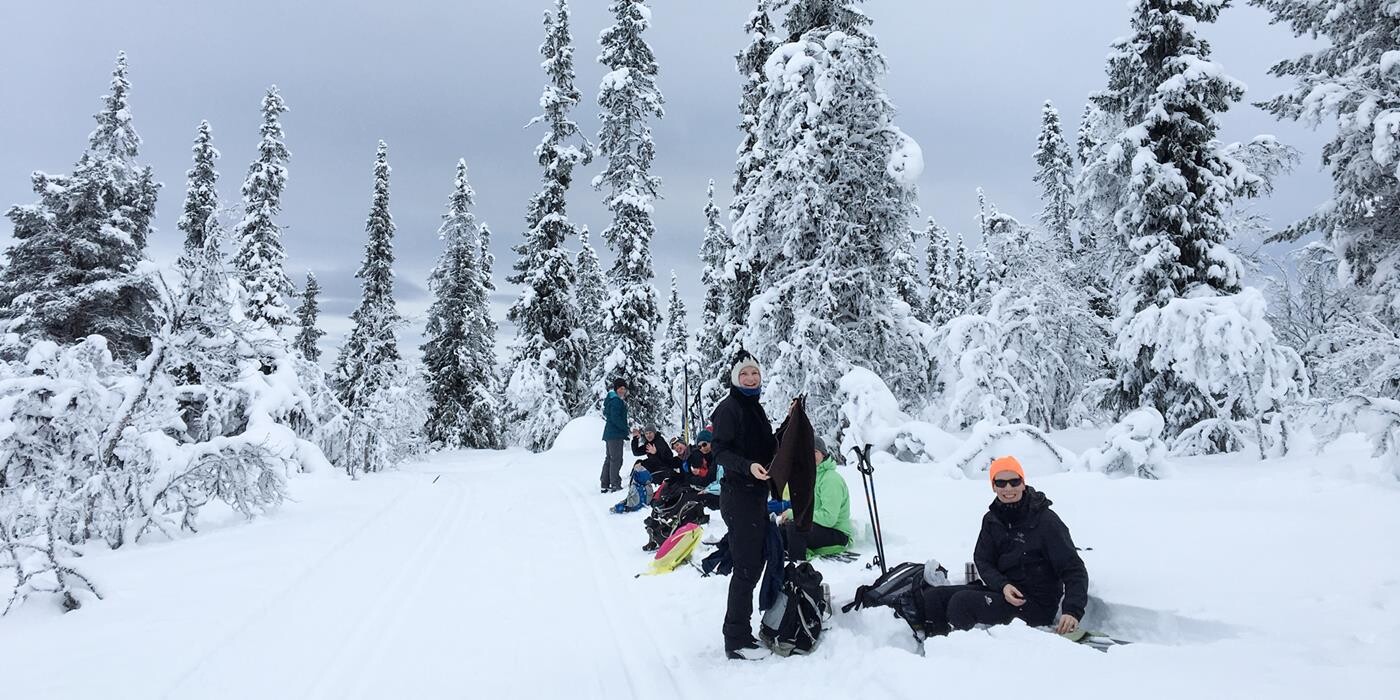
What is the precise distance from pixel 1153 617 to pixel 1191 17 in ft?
43.9

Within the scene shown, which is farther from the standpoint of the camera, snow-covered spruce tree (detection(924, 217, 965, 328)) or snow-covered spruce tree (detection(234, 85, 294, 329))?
snow-covered spruce tree (detection(924, 217, 965, 328))

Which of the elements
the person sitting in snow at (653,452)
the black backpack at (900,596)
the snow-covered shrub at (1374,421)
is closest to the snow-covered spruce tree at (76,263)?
the person sitting in snow at (653,452)

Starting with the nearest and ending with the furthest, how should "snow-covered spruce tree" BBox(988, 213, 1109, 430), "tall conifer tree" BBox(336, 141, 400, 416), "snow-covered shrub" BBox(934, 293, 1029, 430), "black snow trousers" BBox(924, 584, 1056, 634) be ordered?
"black snow trousers" BBox(924, 584, 1056, 634) < "snow-covered shrub" BBox(934, 293, 1029, 430) < "snow-covered spruce tree" BBox(988, 213, 1109, 430) < "tall conifer tree" BBox(336, 141, 400, 416)

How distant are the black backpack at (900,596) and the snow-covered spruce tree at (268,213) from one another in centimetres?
2812

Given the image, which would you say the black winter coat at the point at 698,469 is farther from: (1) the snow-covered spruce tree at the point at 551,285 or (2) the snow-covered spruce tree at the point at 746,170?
(1) the snow-covered spruce tree at the point at 551,285

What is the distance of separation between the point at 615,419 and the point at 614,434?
0.31m

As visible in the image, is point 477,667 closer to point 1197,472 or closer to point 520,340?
point 1197,472

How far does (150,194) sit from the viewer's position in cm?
1950

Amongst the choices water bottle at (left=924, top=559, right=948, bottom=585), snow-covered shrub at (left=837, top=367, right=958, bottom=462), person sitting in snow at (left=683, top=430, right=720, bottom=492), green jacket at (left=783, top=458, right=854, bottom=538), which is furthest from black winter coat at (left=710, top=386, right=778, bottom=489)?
snow-covered shrub at (left=837, top=367, right=958, bottom=462)

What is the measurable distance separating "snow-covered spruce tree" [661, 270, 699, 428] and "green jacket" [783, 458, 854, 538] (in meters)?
15.3

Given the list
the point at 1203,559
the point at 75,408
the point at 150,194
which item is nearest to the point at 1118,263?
the point at 1203,559

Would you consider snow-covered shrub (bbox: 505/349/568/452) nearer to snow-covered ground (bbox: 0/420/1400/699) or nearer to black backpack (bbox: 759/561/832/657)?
snow-covered ground (bbox: 0/420/1400/699)

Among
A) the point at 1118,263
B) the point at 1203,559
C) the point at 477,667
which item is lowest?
the point at 477,667

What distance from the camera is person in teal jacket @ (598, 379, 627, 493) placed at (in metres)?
13.4
